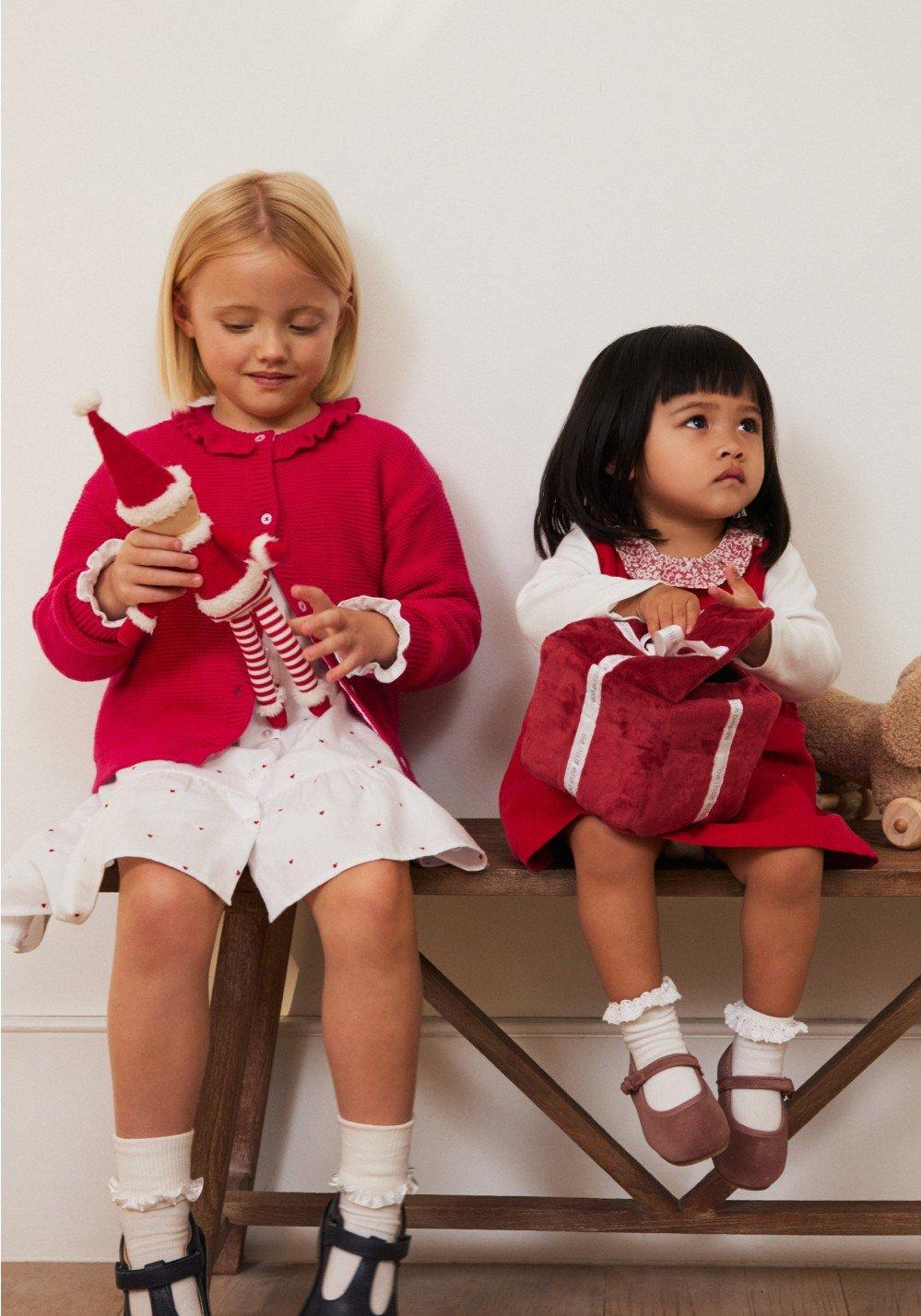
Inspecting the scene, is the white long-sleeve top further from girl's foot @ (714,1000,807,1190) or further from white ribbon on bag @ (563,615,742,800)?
girl's foot @ (714,1000,807,1190)

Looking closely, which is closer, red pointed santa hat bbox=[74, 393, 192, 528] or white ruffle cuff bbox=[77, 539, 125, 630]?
red pointed santa hat bbox=[74, 393, 192, 528]

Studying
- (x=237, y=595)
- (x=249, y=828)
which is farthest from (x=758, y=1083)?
(x=237, y=595)

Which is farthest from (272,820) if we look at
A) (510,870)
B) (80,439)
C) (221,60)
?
(221,60)

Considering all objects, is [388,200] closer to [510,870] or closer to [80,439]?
[80,439]

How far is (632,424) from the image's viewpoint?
115 cm

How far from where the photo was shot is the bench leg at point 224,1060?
3.59 feet

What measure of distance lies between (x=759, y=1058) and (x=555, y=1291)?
369mm

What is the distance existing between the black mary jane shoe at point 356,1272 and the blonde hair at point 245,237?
30.0 inches

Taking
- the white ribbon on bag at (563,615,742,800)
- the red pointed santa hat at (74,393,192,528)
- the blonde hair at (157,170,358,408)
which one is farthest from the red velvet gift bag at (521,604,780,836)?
the blonde hair at (157,170,358,408)

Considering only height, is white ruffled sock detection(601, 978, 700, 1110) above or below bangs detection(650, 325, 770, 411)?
below

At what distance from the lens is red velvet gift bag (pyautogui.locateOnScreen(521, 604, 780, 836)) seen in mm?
953

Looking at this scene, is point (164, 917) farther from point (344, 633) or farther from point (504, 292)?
point (504, 292)

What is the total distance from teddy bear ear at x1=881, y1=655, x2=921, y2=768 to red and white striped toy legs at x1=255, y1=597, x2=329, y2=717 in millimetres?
494

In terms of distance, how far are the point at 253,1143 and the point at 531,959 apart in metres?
0.33
